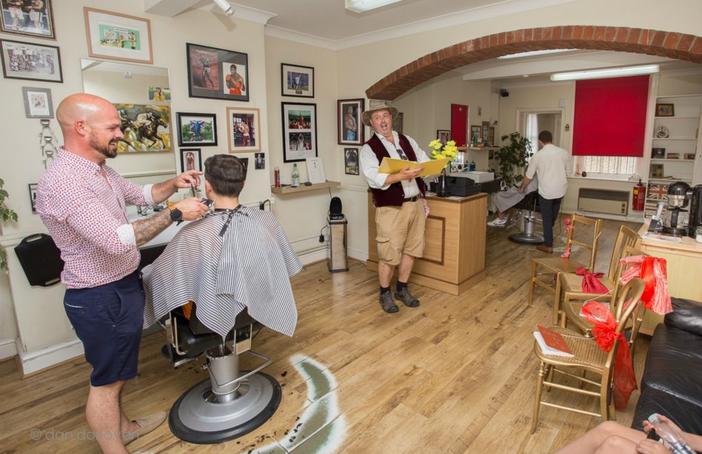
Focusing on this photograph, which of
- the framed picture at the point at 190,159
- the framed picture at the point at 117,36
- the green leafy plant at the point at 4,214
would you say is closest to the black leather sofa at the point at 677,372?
the framed picture at the point at 190,159

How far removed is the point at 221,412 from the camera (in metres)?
2.12

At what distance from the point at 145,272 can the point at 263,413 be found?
36.6 inches

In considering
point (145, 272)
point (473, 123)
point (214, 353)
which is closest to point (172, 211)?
point (145, 272)

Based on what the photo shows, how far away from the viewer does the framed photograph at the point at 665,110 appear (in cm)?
653

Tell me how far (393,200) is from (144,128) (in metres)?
1.89

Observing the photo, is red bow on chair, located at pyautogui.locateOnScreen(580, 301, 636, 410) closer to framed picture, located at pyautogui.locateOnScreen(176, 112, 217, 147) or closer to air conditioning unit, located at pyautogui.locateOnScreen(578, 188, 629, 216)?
framed picture, located at pyautogui.locateOnScreen(176, 112, 217, 147)

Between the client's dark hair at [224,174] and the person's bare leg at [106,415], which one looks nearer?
the person's bare leg at [106,415]

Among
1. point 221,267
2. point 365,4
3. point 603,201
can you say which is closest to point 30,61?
point 221,267

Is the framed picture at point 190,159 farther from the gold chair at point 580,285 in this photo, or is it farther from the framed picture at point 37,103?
the gold chair at point 580,285

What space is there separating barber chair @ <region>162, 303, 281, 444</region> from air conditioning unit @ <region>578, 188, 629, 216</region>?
23.0ft

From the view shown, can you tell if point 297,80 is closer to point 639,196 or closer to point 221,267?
point 221,267

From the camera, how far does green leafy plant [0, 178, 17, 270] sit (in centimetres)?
240

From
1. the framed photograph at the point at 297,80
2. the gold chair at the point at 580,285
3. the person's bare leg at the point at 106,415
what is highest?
the framed photograph at the point at 297,80

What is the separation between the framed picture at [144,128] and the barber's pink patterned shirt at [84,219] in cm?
127
